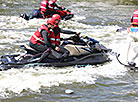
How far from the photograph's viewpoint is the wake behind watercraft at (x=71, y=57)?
841 centimetres

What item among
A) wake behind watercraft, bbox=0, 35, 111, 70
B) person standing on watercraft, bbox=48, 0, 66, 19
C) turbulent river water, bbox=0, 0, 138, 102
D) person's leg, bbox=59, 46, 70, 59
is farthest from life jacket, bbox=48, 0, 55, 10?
person's leg, bbox=59, 46, 70, 59

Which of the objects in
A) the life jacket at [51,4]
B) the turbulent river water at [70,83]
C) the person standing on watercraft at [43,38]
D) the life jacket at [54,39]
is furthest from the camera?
the life jacket at [51,4]

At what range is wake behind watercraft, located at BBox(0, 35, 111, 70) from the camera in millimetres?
8406

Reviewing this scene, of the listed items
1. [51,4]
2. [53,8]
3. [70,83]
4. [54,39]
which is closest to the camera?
[70,83]

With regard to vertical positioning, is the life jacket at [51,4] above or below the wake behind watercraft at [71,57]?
above

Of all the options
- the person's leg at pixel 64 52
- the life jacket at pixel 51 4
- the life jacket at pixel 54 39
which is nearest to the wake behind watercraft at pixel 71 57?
the person's leg at pixel 64 52

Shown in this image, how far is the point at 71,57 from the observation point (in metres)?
8.79

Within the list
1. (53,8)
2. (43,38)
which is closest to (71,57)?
(43,38)

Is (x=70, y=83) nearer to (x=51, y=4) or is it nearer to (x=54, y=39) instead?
(x=54, y=39)

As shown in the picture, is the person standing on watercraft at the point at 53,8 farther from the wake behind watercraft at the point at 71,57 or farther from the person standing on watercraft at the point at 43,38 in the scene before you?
the person standing on watercraft at the point at 43,38

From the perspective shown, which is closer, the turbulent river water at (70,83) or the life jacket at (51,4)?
the turbulent river water at (70,83)

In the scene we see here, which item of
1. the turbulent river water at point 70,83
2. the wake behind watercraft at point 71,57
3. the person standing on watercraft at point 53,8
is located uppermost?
the person standing on watercraft at point 53,8

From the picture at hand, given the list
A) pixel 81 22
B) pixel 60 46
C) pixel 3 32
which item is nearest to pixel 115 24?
pixel 81 22

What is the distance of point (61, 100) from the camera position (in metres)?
6.85
